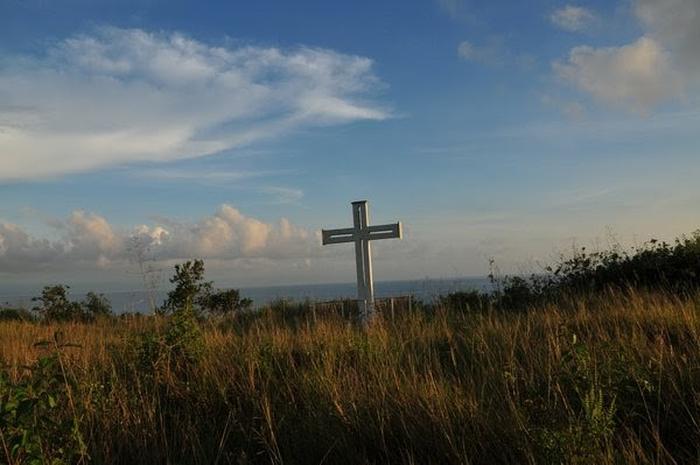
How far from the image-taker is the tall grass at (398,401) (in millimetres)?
3877

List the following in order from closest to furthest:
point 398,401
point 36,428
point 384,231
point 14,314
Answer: point 36,428, point 398,401, point 384,231, point 14,314

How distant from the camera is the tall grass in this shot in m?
3.88

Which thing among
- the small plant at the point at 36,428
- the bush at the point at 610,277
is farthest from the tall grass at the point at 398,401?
the bush at the point at 610,277

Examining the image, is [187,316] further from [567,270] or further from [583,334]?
[567,270]

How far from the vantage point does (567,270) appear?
13562mm

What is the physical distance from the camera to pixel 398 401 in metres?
4.53

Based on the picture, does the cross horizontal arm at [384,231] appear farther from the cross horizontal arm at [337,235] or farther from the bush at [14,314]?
the bush at [14,314]

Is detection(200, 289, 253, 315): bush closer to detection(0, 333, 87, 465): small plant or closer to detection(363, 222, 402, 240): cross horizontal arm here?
detection(363, 222, 402, 240): cross horizontal arm

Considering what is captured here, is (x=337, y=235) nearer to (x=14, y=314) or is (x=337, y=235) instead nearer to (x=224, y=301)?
(x=224, y=301)

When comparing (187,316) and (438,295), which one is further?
(438,295)

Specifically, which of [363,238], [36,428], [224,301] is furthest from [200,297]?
[36,428]

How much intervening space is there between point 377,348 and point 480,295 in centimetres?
686

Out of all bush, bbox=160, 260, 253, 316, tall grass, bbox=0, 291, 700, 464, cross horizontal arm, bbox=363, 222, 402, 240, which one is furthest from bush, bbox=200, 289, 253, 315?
tall grass, bbox=0, 291, 700, 464

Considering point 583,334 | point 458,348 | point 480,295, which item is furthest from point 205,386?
point 480,295
